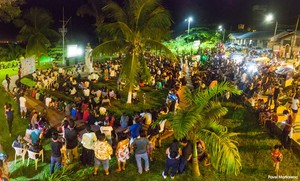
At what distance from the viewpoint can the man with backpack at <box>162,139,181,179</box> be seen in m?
7.77

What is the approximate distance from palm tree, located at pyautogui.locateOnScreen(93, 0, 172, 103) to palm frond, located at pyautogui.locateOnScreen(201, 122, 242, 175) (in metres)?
7.74

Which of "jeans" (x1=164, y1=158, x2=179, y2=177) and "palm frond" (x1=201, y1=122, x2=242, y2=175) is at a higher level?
"palm frond" (x1=201, y1=122, x2=242, y2=175)

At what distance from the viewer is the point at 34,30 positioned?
88.5ft

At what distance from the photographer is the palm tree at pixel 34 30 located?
87.5 ft

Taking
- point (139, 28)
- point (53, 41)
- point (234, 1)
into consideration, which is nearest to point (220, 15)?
point (234, 1)

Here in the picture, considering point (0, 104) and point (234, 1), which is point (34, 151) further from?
point (234, 1)

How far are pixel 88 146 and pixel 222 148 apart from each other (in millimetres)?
4041

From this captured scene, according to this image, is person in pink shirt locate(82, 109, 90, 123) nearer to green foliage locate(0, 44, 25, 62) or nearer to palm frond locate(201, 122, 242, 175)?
palm frond locate(201, 122, 242, 175)

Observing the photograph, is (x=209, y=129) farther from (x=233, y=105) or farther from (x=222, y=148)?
(x=233, y=105)

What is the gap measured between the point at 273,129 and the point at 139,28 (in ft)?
26.6

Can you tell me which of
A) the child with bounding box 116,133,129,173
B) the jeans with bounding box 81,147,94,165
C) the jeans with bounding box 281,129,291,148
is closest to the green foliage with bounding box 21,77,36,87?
the jeans with bounding box 81,147,94,165

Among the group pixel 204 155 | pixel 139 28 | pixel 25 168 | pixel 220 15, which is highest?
pixel 220 15

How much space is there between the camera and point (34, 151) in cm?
895

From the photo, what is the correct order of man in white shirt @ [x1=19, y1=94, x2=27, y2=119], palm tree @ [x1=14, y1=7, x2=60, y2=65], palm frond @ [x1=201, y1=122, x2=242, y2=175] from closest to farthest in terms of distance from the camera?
palm frond @ [x1=201, y1=122, x2=242, y2=175] → man in white shirt @ [x1=19, y1=94, x2=27, y2=119] → palm tree @ [x1=14, y1=7, x2=60, y2=65]
